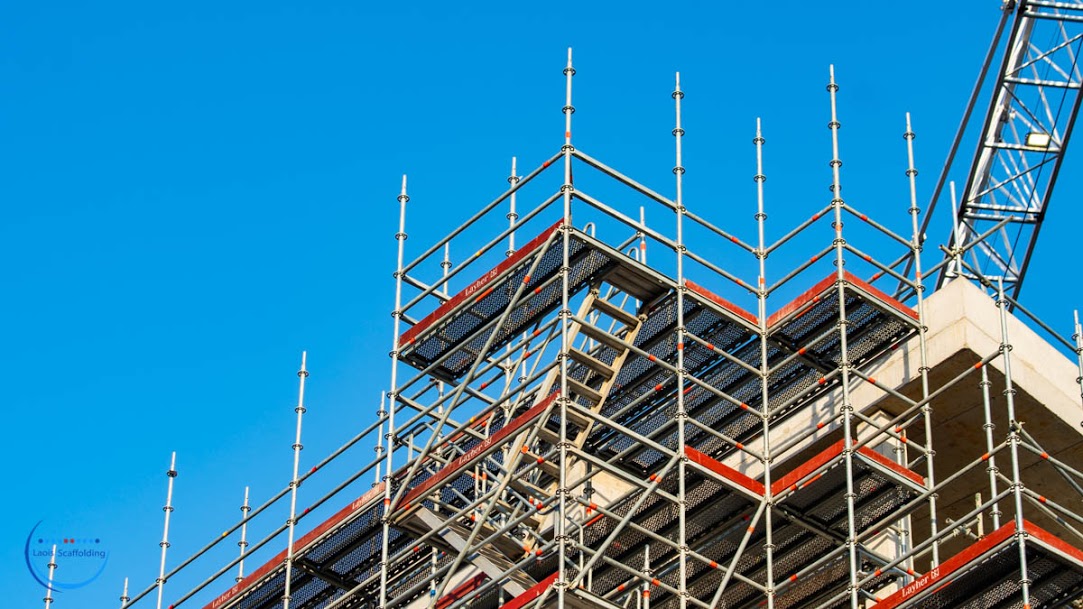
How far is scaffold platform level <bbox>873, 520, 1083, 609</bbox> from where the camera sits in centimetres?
2625

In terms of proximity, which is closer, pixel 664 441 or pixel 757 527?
pixel 757 527

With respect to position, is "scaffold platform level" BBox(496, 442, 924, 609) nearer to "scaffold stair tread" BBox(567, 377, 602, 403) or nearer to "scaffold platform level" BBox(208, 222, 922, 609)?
"scaffold platform level" BBox(208, 222, 922, 609)

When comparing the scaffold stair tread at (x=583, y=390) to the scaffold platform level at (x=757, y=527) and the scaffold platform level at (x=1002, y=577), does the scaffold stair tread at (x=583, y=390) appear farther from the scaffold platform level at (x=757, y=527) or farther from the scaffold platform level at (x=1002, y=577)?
the scaffold platform level at (x=1002, y=577)

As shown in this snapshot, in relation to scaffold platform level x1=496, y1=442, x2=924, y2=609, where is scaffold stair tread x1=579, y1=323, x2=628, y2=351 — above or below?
above

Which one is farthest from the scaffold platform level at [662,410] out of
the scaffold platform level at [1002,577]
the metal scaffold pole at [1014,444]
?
the scaffold platform level at [1002,577]

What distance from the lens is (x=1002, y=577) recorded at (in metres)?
26.7

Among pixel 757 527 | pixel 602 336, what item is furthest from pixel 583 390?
pixel 757 527

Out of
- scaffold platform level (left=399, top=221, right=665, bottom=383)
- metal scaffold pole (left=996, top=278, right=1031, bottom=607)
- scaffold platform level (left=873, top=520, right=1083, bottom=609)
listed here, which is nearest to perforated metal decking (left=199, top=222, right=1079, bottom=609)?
scaffold platform level (left=399, top=221, right=665, bottom=383)

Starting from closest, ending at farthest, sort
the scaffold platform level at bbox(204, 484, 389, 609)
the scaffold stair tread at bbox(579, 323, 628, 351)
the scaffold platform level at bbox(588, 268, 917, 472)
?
the scaffold stair tread at bbox(579, 323, 628, 351), the scaffold platform level at bbox(588, 268, 917, 472), the scaffold platform level at bbox(204, 484, 389, 609)

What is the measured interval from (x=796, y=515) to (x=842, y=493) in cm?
81

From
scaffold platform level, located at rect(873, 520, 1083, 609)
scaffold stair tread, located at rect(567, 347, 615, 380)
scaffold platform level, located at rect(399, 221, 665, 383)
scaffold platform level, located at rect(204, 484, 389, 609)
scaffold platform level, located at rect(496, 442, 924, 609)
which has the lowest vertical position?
scaffold platform level, located at rect(873, 520, 1083, 609)

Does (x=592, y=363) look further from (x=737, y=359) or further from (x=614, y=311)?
(x=737, y=359)

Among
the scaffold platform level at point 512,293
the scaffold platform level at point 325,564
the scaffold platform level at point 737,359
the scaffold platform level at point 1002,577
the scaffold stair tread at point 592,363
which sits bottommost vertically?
the scaffold platform level at point 1002,577

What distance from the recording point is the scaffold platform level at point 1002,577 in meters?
26.2
